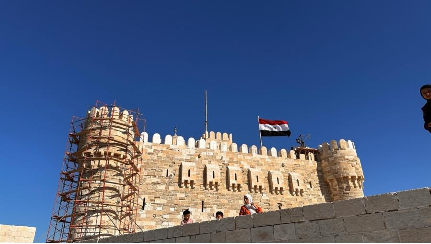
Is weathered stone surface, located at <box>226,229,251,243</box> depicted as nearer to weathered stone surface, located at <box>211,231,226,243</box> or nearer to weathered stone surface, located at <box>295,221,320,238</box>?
weathered stone surface, located at <box>211,231,226,243</box>

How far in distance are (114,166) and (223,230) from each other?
9502mm

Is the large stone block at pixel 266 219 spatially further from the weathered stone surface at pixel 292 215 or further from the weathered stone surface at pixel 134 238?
the weathered stone surface at pixel 134 238

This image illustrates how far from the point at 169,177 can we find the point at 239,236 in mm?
10498

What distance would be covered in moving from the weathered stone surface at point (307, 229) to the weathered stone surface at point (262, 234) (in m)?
0.49

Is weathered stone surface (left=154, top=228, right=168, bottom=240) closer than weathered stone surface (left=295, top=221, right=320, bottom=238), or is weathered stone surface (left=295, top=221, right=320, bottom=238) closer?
weathered stone surface (left=295, top=221, right=320, bottom=238)

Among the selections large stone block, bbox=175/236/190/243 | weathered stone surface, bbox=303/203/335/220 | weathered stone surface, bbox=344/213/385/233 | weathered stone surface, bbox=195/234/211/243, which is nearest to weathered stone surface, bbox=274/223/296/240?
weathered stone surface, bbox=303/203/335/220

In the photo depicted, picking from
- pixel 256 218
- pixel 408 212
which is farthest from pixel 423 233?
pixel 256 218

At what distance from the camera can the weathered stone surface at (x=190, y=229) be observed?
6.67 m

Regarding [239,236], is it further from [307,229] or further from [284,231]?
[307,229]

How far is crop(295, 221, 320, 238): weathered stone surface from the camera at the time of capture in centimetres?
515

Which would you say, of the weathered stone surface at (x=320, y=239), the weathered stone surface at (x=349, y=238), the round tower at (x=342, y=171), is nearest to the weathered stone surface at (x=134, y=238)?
the weathered stone surface at (x=320, y=239)

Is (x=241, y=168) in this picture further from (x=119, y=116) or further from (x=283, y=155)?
(x=119, y=116)

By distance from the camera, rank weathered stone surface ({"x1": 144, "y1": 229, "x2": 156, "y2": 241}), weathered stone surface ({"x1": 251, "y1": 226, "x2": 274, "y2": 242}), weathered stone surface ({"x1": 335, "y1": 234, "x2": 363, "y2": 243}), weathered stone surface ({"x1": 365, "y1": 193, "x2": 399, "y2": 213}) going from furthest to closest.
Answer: weathered stone surface ({"x1": 144, "y1": 229, "x2": 156, "y2": 241})
weathered stone surface ({"x1": 251, "y1": 226, "x2": 274, "y2": 242})
weathered stone surface ({"x1": 335, "y1": 234, "x2": 363, "y2": 243})
weathered stone surface ({"x1": 365, "y1": 193, "x2": 399, "y2": 213})

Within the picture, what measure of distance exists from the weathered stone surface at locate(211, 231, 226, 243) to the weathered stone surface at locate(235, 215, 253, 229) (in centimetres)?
36
